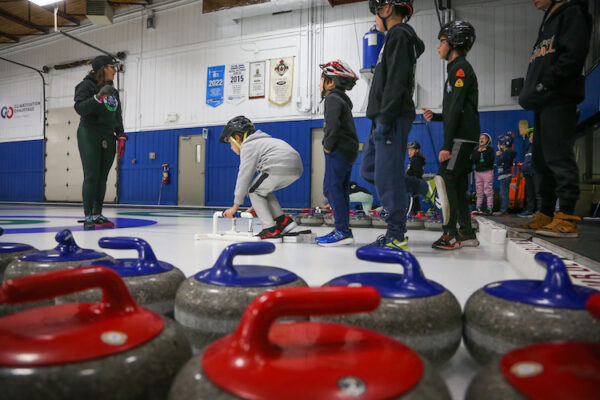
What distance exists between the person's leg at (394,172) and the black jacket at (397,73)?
0.31ft

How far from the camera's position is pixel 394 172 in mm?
2389

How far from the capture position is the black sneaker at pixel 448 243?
2.67 metres

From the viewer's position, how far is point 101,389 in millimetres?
404

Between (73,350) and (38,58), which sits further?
(38,58)

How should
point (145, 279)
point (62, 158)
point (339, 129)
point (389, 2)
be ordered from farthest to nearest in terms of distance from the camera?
point (62, 158) < point (339, 129) < point (389, 2) < point (145, 279)

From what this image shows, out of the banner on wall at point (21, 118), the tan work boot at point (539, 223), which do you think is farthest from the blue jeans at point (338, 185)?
the banner on wall at point (21, 118)

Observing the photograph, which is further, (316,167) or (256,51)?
(256,51)

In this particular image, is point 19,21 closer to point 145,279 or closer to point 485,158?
point 485,158

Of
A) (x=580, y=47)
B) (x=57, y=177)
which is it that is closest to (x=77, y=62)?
(x=57, y=177)

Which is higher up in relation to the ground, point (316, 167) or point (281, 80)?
point (281, 80)

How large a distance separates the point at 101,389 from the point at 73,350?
0.17 feet

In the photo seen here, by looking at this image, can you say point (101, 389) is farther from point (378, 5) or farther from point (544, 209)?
point (544, 209)

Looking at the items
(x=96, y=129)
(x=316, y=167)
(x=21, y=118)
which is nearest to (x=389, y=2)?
(x=96, y=129)

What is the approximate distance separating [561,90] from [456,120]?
611 millimetres
